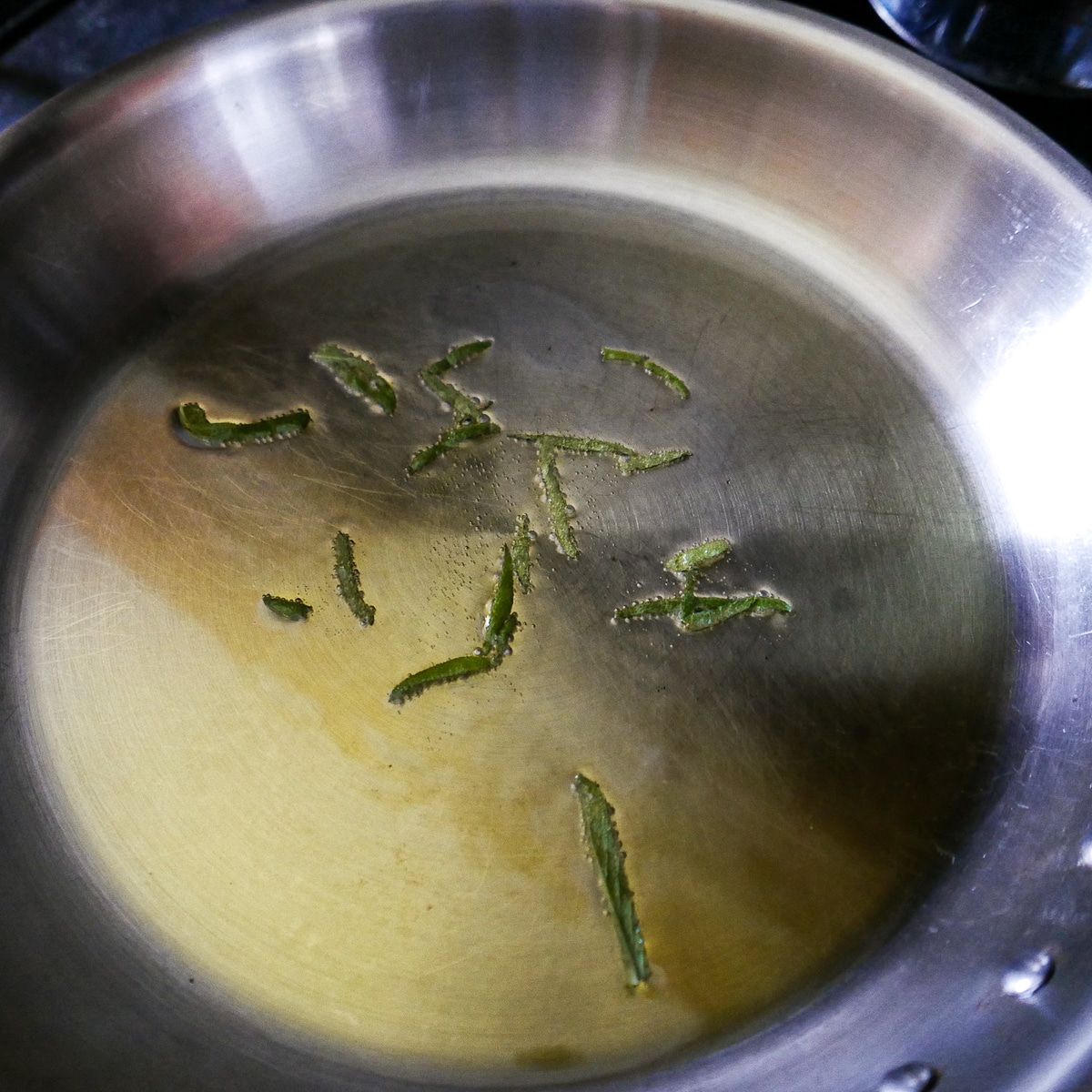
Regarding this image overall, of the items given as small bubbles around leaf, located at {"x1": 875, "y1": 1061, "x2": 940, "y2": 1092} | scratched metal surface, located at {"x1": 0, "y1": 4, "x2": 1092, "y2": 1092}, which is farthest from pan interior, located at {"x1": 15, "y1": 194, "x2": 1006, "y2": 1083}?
small bubbles around leaf, located at {"x1": 875, "y1": 1061, "x2": 940, "y2": 1092}

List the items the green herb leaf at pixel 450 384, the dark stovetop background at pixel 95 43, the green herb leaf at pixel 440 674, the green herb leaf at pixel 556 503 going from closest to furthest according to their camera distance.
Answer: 1. the green herb leaf at pixel 440 674
2. the green herb leaf at pixel 556 503
3. the green herb leaf at pixel 450 384
4. the dark stovetop background at pixel 95 43

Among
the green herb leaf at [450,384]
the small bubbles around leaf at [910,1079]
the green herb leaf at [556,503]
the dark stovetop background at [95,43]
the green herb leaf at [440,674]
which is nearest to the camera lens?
the small bubbles around leaf at [910,1079]

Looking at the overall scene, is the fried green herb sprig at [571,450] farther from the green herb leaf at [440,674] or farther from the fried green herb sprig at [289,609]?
the fried green herb sprig at [289,609]

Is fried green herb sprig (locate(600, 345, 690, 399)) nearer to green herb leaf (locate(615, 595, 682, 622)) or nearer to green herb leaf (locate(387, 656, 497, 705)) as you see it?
green herb leaf (locate(615, 595, 682, 622))

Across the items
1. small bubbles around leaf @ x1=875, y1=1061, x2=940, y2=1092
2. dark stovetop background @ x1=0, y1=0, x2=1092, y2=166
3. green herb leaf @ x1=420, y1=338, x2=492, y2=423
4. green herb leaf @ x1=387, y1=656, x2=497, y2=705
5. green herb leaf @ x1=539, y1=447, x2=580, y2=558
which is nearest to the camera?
small bubbles around leaf @ x1=875, y1=1061, x2=940, y2=1092

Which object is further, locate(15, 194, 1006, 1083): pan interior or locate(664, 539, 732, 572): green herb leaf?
locate(664, 539, 732, 572): green herb leaf

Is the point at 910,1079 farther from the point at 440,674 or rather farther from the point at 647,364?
the point at 647,364

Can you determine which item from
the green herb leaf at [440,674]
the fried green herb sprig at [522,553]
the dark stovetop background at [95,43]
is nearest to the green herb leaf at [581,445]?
the fried green herb sprig at [522,553]
